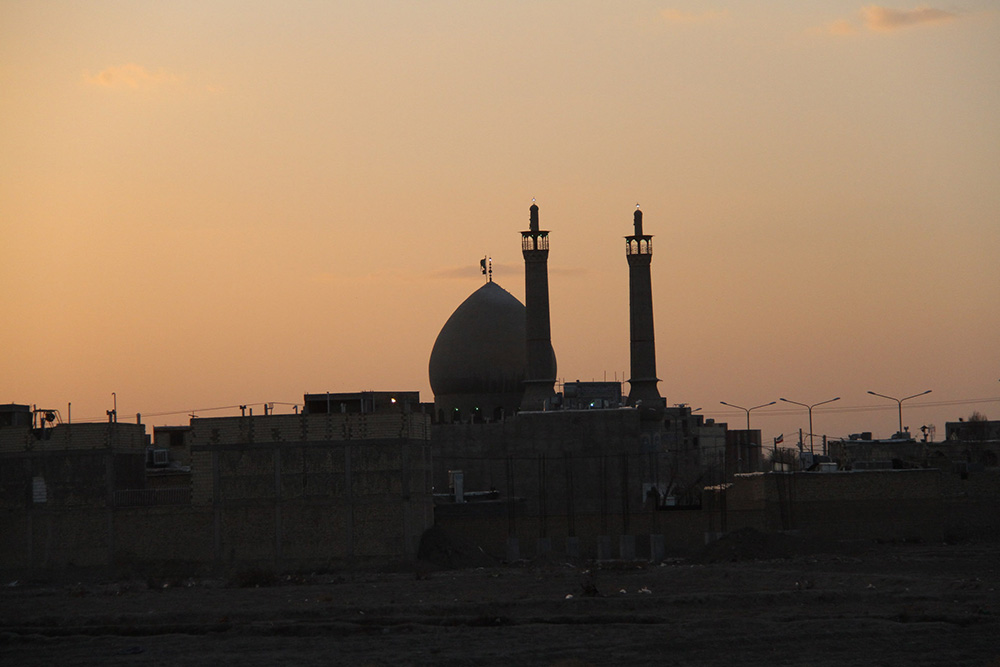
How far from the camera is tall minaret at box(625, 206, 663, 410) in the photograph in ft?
209

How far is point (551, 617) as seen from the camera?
28031 mm

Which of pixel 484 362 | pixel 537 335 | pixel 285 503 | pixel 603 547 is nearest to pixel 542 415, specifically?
pixel 537 335

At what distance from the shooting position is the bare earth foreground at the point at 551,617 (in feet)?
78.3

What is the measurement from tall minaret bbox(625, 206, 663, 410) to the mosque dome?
5.38 metres

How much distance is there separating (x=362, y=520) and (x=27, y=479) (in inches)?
424

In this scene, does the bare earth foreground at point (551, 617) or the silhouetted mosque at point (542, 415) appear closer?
the bare earth foreground at point (551, 617)

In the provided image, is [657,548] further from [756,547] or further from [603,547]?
[756,547]

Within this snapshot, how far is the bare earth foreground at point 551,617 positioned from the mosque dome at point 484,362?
2623 cm

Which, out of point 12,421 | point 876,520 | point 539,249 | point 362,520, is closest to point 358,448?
point 362,520

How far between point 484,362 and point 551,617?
39.0 meters

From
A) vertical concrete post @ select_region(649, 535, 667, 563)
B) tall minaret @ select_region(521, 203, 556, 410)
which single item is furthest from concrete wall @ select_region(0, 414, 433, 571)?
tall minaret @ select_region(521, 203, 556, 410)

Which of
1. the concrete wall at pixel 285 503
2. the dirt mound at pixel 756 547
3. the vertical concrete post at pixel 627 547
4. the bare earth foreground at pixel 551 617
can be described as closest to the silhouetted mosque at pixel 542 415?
the vertical concrete post at pixel 627 547

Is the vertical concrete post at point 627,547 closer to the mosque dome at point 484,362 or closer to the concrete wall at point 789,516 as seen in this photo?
the concrete wall at point 789,516

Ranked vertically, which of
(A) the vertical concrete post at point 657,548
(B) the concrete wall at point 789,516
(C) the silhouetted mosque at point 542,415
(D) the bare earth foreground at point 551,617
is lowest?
(D) the bare earth foreground at point 551,617
